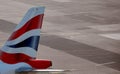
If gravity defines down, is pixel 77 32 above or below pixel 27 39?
below

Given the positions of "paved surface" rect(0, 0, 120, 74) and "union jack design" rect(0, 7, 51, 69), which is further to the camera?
"paved surface" rect(0, 0, 120, 74)

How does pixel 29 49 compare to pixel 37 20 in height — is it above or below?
below

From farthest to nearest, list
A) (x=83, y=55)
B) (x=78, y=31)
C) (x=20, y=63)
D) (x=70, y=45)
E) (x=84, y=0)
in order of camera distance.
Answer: (x=84, y=0) < (x=78, y=31) < (x=70, y=45) < (x=83, y=55) < (x=20, y=63)

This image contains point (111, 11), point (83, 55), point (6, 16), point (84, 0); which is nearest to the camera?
point (83, 55)

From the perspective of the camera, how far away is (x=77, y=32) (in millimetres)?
38969

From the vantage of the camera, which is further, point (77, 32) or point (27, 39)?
point (77, 32)

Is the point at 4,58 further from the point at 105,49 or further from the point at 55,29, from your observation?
the point at 55,29

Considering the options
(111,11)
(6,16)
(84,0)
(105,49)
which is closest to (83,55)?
(105,49)

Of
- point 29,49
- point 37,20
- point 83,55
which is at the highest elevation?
point 37,20

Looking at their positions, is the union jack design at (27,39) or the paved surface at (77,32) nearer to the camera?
the union jack design at (27,39)

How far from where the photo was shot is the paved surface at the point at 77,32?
30.6 metres

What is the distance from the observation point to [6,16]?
43500 millimetres

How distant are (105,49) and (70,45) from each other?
8.99 ft

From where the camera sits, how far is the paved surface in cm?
3061
